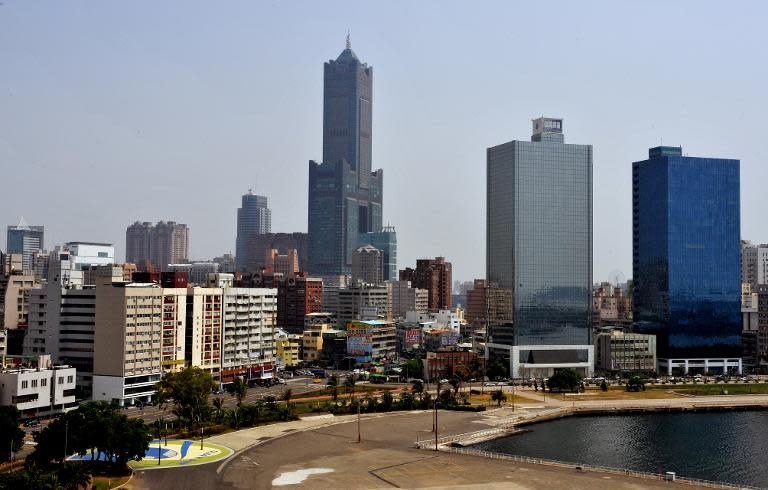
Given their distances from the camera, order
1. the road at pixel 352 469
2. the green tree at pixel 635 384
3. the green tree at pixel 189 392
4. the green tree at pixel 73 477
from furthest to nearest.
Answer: the green tree at pixel 635 384
the green tree at pixel 189 392
the road at pixel 352 469
the green tree at pixel 73 477

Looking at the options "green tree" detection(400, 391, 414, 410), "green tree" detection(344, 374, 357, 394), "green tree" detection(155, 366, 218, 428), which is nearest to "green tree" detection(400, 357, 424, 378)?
"green tree" detection(344, 374, 357, 394)

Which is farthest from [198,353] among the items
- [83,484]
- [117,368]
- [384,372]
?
A: [83,484]

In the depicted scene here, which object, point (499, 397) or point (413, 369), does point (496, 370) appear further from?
point (499, 397)

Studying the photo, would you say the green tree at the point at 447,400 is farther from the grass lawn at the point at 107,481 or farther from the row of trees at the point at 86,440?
the grass lawn at the point at 107,481

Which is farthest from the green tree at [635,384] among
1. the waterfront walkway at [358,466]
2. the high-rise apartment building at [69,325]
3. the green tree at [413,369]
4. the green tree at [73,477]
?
the green tree at [73,477]

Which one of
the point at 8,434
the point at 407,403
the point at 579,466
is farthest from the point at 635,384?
the point at 8,434

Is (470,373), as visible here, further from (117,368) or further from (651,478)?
(651,478)
